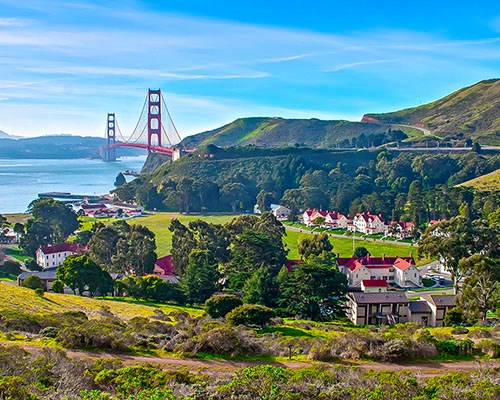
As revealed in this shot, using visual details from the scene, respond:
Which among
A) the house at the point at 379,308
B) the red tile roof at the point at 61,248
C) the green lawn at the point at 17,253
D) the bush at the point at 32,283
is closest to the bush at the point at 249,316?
the house at the point at 379,308

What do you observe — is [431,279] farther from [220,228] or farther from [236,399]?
[236,399]

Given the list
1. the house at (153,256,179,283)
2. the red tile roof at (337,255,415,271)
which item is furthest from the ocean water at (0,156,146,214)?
the red tile roof at (337,255,415,271)

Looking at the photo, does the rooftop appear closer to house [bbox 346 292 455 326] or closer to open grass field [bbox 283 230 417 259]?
house [bbox 346 292 455 326]

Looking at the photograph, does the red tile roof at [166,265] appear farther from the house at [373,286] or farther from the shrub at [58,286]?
the house at [373,286]

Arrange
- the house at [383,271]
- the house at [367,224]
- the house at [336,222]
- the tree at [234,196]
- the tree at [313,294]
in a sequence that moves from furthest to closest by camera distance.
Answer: the tree at [234,196] → the house at [336,222] → the house at [367,224] → the house at [383,271] → the tree at [313,294]

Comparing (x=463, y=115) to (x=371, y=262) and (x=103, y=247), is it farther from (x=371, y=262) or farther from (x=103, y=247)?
(x=103, y=247)

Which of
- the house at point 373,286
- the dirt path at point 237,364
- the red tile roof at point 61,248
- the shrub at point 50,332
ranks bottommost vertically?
the house at point 373,286
